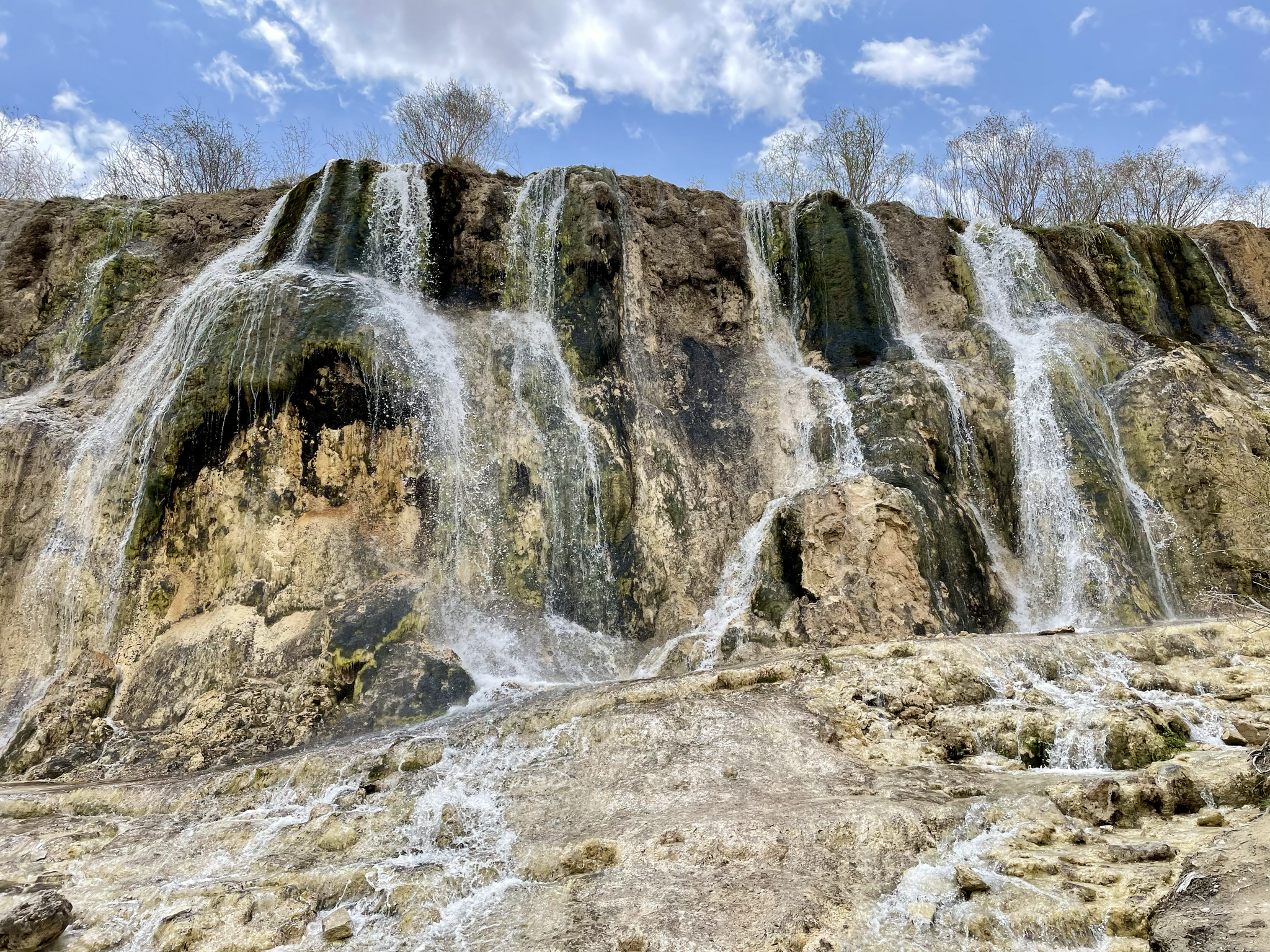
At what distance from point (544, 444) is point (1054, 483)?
363 inches

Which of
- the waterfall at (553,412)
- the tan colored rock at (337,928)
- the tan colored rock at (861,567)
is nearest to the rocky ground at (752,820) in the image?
the tan colored rock at (337,928)

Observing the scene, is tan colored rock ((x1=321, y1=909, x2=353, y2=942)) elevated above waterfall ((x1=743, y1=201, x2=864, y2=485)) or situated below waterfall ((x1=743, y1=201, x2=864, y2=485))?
below

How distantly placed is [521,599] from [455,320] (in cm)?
612

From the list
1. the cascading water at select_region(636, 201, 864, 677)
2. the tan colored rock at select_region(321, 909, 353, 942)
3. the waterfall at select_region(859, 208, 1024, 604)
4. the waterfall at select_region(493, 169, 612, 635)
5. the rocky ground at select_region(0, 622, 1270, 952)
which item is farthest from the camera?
the waterfall at select_region(859, 208, 1024, 604)

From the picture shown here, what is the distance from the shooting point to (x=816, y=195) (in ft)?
66.3

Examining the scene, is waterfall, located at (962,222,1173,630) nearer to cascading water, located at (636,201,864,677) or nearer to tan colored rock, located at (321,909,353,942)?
cascading water, located at (636,201,864,677)

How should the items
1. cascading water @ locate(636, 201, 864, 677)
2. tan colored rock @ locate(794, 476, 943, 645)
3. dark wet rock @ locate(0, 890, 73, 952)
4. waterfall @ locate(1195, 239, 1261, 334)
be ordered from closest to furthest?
dark wet rock @ locate(0, 890, 73, 952)
tan colored rock @ locate(794, 476, 943, 645)
cascading water @ locate(636, 201, 864, 677)
waterfall @ locate(1195, 239, 1261, 334)

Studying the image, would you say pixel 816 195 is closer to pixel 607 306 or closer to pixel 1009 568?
pixel 607 306

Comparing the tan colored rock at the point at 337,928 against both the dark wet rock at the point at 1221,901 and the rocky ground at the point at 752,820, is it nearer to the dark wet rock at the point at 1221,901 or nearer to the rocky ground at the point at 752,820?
the rocky ground at the point at 752,820

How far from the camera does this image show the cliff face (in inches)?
489

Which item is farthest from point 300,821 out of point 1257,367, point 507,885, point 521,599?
point 1257,367

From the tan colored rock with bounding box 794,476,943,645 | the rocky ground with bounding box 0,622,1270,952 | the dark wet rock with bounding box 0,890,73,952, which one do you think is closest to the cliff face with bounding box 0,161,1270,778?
the tan colored rock with bounding box 794,476,943,645

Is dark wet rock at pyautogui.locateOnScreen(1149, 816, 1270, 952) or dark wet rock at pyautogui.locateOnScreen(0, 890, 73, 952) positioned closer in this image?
dark wet rock at pyautogui.locateOnScreen(1149, 816, 1270, 952)

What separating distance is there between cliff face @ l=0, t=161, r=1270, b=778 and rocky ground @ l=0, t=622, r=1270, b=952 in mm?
2413
